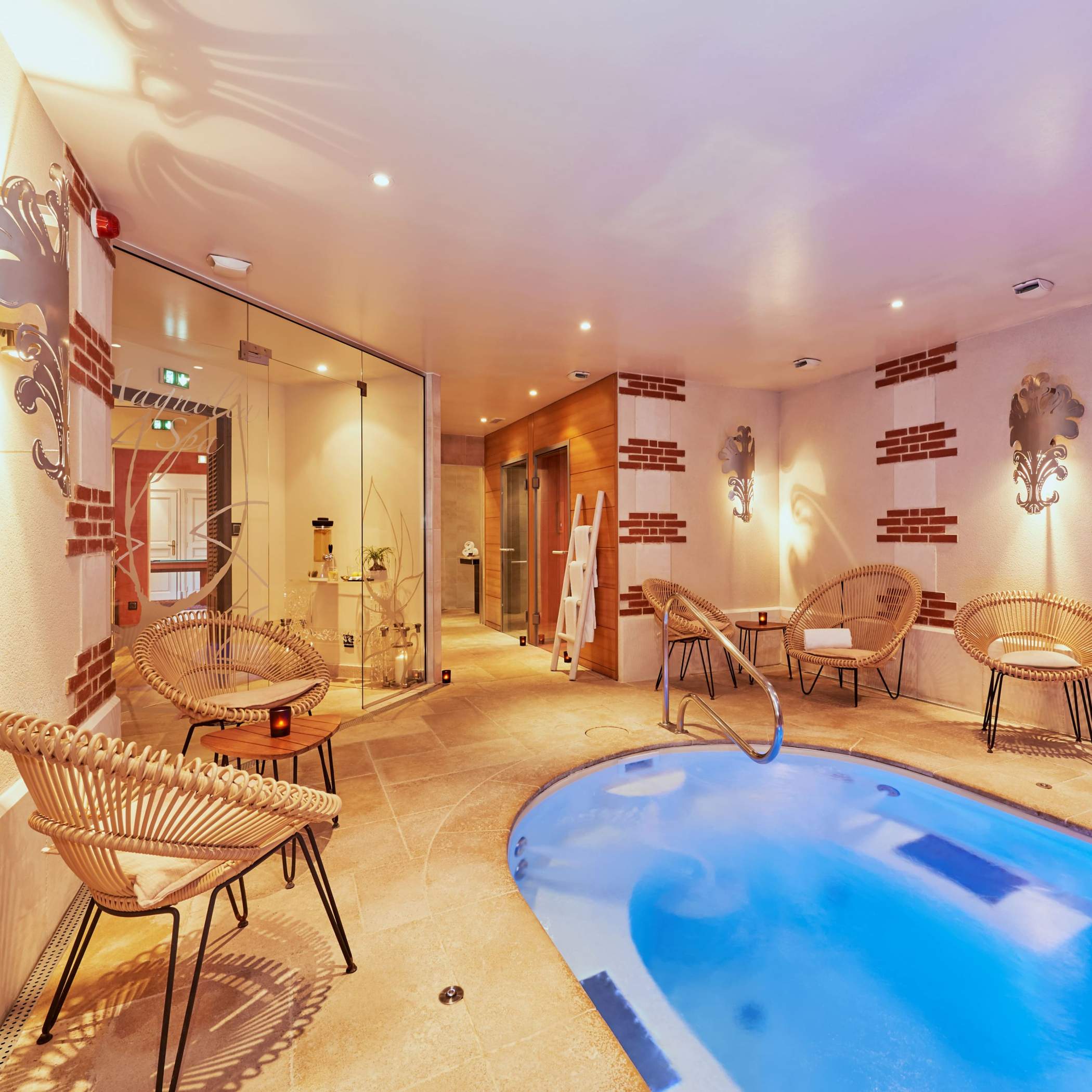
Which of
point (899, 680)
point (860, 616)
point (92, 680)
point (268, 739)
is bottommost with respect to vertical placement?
point (899, 680)

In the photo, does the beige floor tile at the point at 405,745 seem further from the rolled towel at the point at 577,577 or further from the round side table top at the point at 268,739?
the rolled towel at the point at 577,577

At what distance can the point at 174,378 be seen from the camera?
3.38 m

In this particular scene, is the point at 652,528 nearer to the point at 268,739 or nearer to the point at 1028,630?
the point at 1028,630

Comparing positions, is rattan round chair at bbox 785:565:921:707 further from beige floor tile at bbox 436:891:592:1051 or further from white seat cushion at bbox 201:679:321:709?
white seat cushion at bbox 201:679:321:709

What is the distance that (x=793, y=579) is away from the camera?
5.98m

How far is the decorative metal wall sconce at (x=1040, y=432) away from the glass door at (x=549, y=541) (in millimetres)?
3893

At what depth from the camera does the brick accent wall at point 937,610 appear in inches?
179

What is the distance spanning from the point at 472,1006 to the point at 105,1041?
922mm

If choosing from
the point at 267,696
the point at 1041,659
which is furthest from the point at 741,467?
the point at 267,696

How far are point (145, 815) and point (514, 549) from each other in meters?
6.60

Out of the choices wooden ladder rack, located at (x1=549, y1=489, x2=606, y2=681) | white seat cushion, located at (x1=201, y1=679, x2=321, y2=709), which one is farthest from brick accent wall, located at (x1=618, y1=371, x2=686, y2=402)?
white seat cushion, located at (x1=201, y1=679, x2=321, y2=709)

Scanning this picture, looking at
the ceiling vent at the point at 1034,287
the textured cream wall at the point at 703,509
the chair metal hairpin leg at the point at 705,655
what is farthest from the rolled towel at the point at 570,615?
the ceiling vent at the point at 1034,287

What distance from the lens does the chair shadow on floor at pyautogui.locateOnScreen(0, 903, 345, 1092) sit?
1442 mm

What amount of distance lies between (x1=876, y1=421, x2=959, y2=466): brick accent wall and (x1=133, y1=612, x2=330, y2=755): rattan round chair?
4.58 metres
